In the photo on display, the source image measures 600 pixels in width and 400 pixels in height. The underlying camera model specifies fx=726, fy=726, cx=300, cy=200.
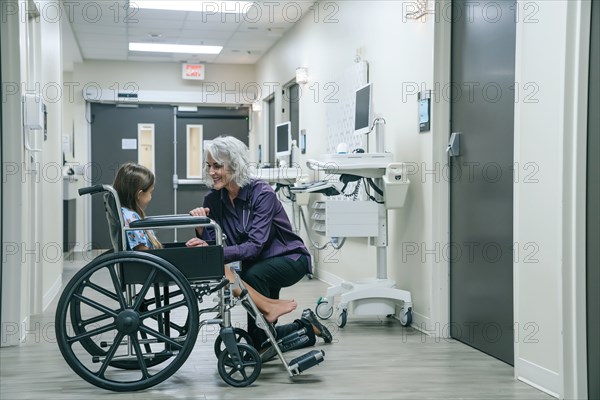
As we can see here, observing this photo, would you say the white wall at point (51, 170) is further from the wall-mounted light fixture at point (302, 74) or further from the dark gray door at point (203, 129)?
the dark gray door at point (203, 129)

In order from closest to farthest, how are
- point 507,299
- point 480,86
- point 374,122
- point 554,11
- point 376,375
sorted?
point 554,11
point 376,375
point 507,299
point 480,86
point 374,122

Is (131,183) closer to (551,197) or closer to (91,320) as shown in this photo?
(91,320)

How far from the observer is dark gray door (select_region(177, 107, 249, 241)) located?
1027cm

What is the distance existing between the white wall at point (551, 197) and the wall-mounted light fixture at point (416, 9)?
1.10 m

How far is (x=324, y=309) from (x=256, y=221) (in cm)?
142

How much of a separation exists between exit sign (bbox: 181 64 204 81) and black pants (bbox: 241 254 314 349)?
711cm

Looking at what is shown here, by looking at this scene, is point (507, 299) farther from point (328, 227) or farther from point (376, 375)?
point (328, 227)

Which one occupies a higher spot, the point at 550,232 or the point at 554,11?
the point at 554,11

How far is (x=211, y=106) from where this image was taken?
33.9ft

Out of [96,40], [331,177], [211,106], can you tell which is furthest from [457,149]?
[211,106]

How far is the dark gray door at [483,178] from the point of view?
132 inches

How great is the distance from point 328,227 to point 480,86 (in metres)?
1.28

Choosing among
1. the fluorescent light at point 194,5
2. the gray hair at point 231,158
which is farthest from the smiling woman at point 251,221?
the fluorescent light at point 194,5

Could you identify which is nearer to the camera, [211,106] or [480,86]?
[480,86]
